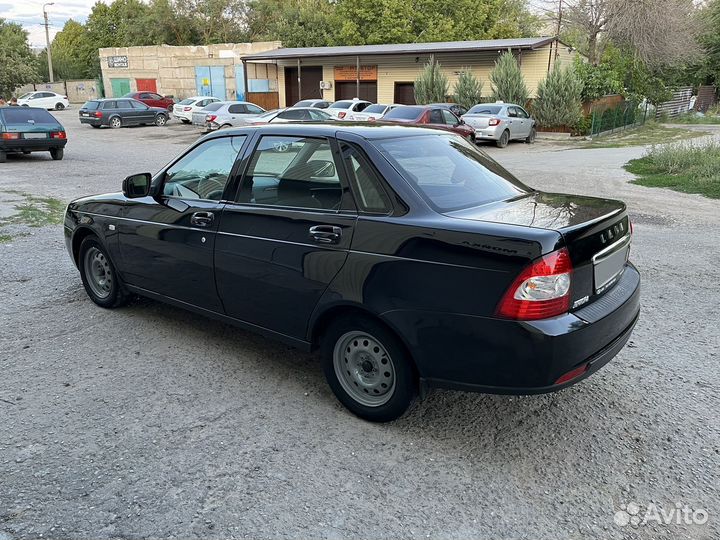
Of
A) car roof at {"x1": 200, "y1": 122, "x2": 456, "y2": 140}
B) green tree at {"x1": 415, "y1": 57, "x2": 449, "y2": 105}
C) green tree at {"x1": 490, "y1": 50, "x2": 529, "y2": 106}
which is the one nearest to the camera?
car roof at {"x1": 200, "y1": 122, "x2": 456, "y2": 140}

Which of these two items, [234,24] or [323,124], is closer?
[323,124]

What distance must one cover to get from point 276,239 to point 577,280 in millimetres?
1796

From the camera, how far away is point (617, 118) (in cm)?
3045

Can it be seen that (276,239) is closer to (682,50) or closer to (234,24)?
(682,50)

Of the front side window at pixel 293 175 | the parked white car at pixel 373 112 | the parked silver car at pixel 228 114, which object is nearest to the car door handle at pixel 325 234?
the front side window at pixel 293 175

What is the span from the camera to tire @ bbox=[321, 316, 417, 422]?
3.26 m

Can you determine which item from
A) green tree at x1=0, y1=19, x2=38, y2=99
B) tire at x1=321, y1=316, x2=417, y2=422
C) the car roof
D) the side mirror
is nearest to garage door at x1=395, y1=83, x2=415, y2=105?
the side mirror

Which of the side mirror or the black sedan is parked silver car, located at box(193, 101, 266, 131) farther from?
the black sedan

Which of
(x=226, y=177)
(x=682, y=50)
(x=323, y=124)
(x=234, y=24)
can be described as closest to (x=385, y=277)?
(x=323, y=124)

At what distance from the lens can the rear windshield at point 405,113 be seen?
66.1ft

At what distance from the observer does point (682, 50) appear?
33.6m

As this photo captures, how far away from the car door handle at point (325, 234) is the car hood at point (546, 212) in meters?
0.64

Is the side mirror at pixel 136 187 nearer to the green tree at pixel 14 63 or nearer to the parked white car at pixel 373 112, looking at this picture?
the parked white car at pixel 373 112

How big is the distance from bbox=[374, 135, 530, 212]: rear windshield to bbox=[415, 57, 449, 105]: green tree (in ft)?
85.4
